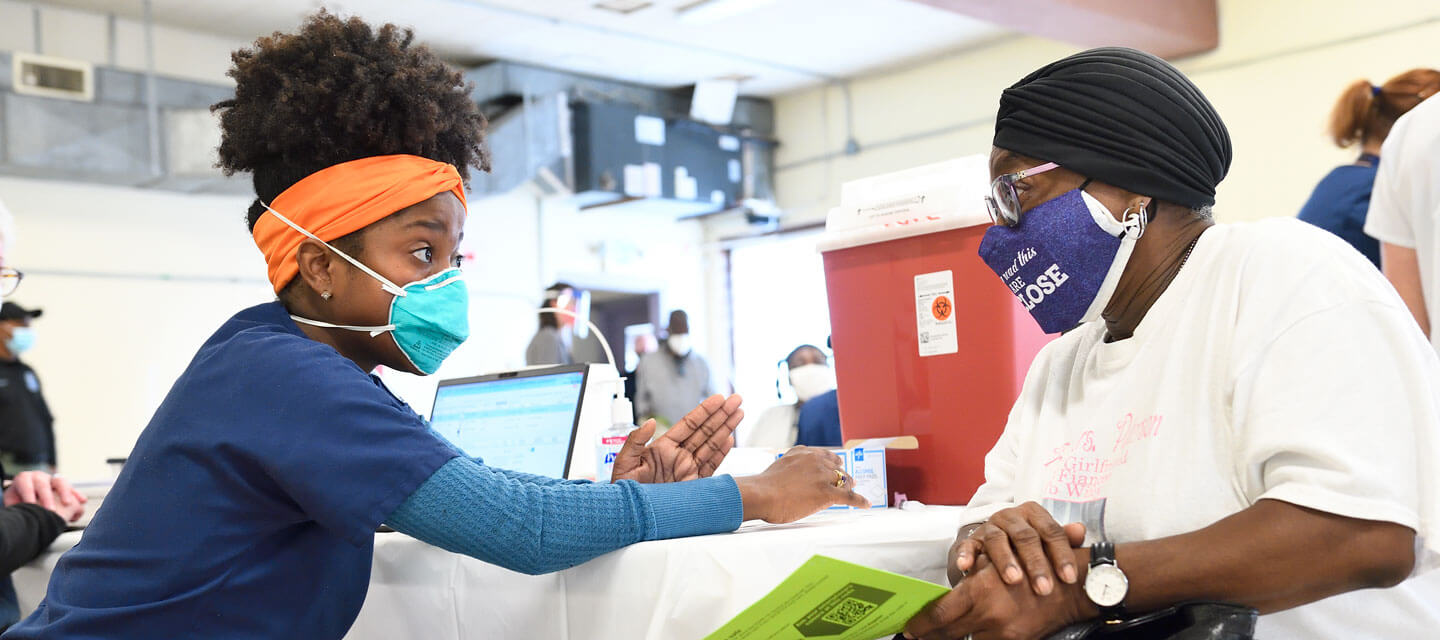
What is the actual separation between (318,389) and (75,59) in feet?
23.2

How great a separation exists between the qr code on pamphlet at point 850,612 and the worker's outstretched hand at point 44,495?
1.70m

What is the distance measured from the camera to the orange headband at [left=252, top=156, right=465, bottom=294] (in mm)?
1448

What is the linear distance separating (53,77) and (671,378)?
14.2 feet

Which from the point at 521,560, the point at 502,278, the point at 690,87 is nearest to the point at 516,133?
the point at 502,278

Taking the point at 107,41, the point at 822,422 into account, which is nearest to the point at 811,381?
the point at 822,422

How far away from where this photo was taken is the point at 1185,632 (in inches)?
39.7

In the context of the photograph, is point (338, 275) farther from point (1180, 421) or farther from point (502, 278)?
point (502, 278)

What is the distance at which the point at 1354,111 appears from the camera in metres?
2.88

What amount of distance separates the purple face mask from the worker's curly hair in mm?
759

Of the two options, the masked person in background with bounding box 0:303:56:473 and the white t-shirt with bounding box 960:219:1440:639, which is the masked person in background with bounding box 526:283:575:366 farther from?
the white t-shirt with bounding box 960:219:1440:639

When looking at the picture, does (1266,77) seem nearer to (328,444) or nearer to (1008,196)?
(1008,196)

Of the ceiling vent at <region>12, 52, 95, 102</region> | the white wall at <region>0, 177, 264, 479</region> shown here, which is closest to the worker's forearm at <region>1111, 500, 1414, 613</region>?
the white wall at <region>0, 177, 264, 479</region>

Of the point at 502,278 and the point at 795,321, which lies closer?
the point at 502,278

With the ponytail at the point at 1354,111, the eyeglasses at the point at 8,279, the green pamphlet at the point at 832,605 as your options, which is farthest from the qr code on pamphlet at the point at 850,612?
the ponytail at the point at 1354,111
